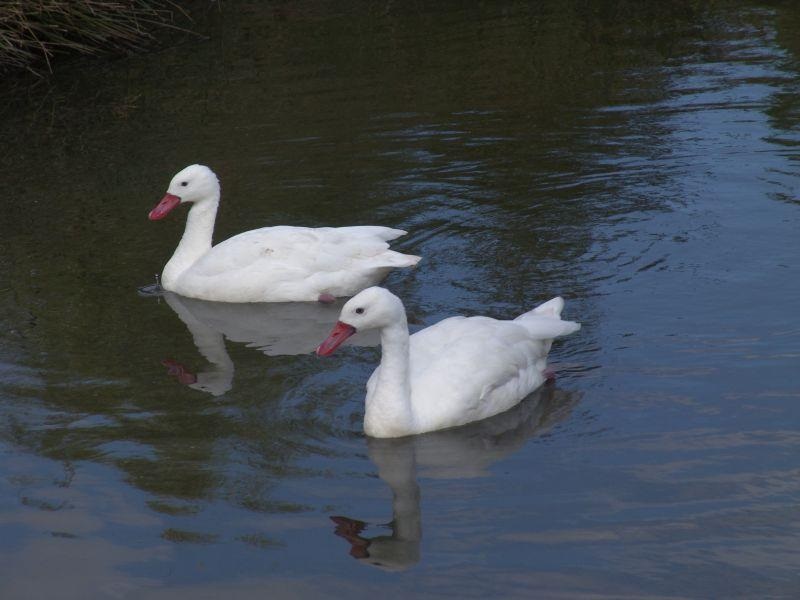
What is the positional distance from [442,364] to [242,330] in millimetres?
2321

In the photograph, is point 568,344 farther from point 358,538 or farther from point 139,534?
point 139,534

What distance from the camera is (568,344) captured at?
8.56 meters

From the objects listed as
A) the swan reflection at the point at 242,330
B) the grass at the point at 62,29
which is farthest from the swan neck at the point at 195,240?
the grass at the point at 62,29

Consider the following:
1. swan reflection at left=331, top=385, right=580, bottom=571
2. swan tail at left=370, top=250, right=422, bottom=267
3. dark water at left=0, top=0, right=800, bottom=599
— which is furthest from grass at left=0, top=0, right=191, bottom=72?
swan reflection at left=331, top=385, right=580, bottom=571

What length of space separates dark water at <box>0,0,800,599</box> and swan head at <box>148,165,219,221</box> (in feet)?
1.88

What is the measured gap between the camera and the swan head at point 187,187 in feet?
34.0

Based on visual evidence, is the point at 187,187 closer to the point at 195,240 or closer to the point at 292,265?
the point at 195,240

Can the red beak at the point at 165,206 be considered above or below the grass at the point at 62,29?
below

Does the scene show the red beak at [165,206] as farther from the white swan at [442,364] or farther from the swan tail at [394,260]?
→ the white swan at [442,364]

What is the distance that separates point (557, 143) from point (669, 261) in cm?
338

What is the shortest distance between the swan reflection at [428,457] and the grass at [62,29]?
9.84 m

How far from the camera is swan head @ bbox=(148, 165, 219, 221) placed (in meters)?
10.4

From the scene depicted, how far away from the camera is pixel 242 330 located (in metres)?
9.45

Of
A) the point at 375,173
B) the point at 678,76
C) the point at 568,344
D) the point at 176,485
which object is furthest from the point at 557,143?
the point at 176,485
